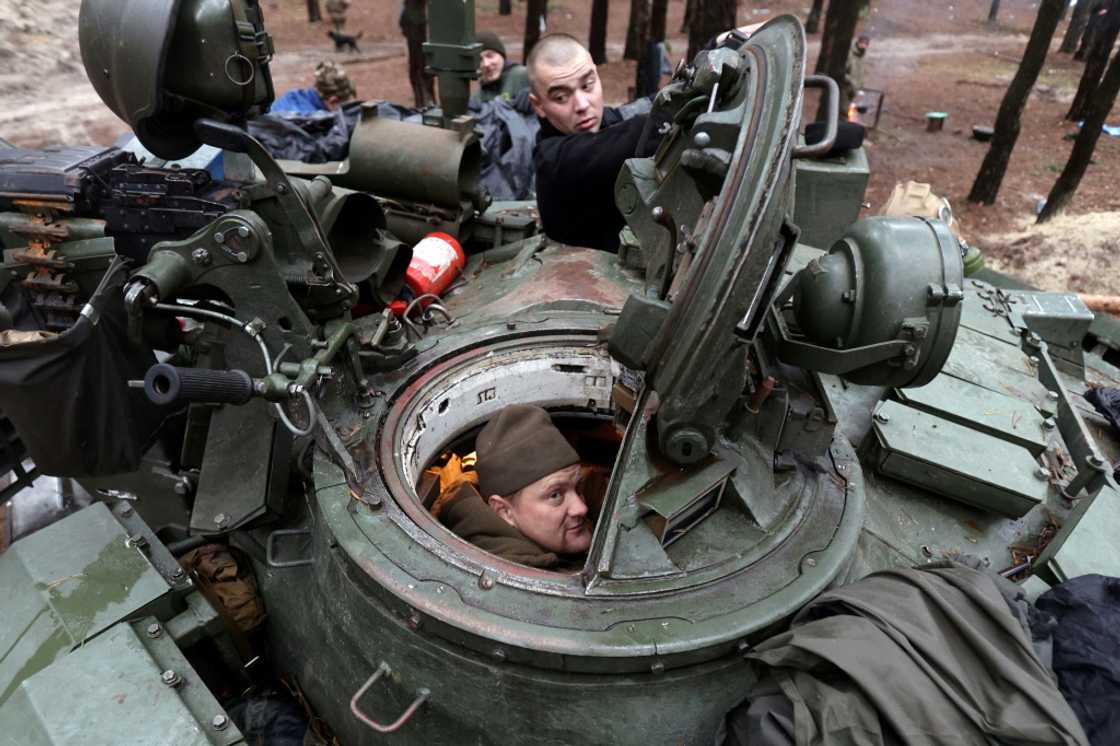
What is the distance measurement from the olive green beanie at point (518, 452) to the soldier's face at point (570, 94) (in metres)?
2.39

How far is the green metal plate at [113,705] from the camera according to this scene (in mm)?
2225

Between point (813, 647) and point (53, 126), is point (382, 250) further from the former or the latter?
point (53, 126)

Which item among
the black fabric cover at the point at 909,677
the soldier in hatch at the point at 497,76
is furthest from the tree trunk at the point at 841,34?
the black fabric cover at the point at 909,677

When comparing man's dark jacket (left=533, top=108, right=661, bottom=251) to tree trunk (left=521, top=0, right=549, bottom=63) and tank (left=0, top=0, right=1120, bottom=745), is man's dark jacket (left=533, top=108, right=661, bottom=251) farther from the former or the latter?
tree trunk (left=521, top=0, right=549, bottom=63)

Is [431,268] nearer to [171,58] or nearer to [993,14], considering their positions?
[171,58]

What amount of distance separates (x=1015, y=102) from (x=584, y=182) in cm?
910

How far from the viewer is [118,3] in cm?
231

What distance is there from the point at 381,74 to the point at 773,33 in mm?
17684

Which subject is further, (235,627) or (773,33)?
(235,627)

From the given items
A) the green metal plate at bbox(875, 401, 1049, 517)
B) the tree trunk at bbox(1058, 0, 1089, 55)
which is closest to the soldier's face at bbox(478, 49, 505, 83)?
the green metal plate at bbox(875, 401, 1049, 517)

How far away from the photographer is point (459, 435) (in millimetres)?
3561

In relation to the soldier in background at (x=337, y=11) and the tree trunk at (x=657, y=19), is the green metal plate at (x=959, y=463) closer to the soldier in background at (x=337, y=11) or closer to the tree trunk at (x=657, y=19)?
the tree trunk at (x=657, y=19)

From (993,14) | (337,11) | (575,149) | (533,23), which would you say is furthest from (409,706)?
(993,14)

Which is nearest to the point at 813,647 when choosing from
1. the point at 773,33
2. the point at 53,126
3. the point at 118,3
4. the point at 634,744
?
the point at 634,744
